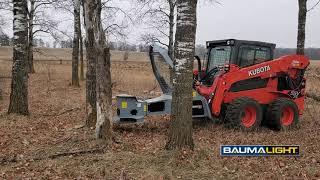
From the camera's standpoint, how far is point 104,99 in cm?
973

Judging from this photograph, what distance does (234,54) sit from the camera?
12867 mm

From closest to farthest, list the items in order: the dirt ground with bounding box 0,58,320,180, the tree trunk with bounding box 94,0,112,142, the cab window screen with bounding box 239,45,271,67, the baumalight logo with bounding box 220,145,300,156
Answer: the dirt ground with bounding box 0,58,320,180 → the baumalight logo with bounding box 220,145,300,156 → the tree trunk with bounding box 94,0,112,142 → the cab window screen with bounding box 239,45,271,67

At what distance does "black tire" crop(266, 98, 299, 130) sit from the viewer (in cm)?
1280

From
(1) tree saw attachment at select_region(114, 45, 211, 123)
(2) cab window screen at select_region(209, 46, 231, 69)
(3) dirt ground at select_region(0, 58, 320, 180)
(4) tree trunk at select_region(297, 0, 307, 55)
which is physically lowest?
(3) dirt ground at select_region(0, 58, 320, 180)

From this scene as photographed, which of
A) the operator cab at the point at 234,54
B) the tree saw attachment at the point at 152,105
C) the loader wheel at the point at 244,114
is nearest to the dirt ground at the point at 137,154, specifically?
the loader wheel at the point at 244,114

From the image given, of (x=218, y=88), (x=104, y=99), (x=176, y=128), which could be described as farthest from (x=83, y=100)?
(x=176, y=128)

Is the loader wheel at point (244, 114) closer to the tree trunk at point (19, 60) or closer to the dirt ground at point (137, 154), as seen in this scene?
the dirt ground at point (137, 154)

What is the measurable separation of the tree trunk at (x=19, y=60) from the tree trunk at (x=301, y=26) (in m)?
9.89

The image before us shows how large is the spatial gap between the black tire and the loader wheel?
0.39 m

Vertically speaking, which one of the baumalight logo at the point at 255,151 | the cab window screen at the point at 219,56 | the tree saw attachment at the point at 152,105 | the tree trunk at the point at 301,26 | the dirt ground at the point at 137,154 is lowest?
the dirt ground at the point at 137,154

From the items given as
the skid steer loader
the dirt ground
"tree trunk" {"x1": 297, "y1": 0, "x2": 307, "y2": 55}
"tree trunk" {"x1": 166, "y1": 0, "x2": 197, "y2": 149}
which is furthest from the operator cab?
"tree trunk" {"x1": 166, "y1": 0, "x2": 197, "y2": 149}

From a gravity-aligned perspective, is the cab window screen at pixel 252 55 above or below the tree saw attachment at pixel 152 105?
above

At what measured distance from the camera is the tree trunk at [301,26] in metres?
17.1

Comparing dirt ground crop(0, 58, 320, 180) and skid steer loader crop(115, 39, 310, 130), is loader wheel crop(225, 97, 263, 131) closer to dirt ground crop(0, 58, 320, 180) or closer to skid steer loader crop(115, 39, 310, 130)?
skid steer loader crop(115, 39, 310, 130)
